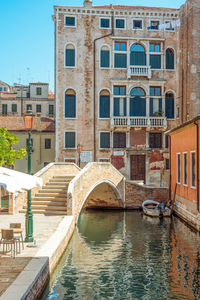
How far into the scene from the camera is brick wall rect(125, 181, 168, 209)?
23031 millimetres

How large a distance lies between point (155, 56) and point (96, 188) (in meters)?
13.8

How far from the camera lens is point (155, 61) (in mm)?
30953

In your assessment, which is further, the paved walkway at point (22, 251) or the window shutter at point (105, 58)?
the window shutter at point (105, 58)

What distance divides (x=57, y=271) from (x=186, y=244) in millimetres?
5788

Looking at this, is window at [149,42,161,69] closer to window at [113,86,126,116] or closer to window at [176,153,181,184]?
window at [113,86,126,116]

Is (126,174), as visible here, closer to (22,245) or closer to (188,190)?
(188,190)

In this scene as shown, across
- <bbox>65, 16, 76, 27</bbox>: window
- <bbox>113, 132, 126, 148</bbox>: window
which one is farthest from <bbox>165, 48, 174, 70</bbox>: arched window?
<bbox>65, 16, 76, 27</bbox>: window

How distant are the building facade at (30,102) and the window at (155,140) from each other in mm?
14833

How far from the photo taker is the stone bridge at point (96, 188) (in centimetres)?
1547

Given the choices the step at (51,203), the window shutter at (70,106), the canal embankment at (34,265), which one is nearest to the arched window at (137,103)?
the window shutter at (70,106)

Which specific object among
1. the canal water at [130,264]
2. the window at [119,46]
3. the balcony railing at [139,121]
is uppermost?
the window at [119,46]

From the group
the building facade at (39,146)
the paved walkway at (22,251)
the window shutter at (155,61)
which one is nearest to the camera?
the paved walkway at (22,251)

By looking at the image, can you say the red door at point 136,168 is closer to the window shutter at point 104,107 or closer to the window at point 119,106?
the window at point 119,106

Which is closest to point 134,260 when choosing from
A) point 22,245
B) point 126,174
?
point 22,245
